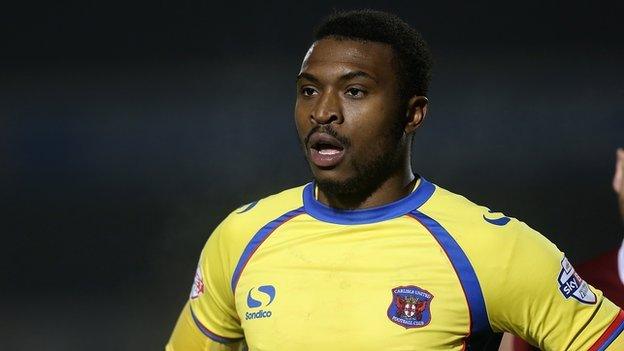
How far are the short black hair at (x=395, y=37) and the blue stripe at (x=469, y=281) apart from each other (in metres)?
0.22

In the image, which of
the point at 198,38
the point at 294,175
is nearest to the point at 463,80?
the point at 294,175

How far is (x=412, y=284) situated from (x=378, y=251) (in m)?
0.07

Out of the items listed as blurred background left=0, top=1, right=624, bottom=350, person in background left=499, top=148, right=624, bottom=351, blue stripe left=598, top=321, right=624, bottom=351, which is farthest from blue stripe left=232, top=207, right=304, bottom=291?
blurred background left=0, top=1, right=624, bottom=350

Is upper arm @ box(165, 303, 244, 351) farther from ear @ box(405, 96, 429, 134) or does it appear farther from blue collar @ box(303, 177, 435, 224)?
ear @ box(405, 96, 429, 134)

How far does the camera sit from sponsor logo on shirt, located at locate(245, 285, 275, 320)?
59.7 inches

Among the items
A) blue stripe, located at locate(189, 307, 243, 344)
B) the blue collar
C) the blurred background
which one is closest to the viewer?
the blue collar

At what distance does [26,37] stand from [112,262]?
0.56m

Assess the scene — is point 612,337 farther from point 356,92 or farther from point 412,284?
point 356,92

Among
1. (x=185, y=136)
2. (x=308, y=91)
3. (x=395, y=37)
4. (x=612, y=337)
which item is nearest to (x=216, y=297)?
(x=308, y=91)

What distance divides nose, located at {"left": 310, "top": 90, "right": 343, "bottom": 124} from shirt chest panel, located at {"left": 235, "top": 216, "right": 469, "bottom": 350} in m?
0.16

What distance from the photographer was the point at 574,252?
2367 mm

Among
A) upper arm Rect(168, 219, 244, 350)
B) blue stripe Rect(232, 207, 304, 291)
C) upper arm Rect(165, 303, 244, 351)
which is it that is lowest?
upper arm Rect(165, 303, 244, 351)

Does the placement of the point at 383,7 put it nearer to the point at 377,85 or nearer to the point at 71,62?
the point at 71,62

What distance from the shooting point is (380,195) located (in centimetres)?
155
